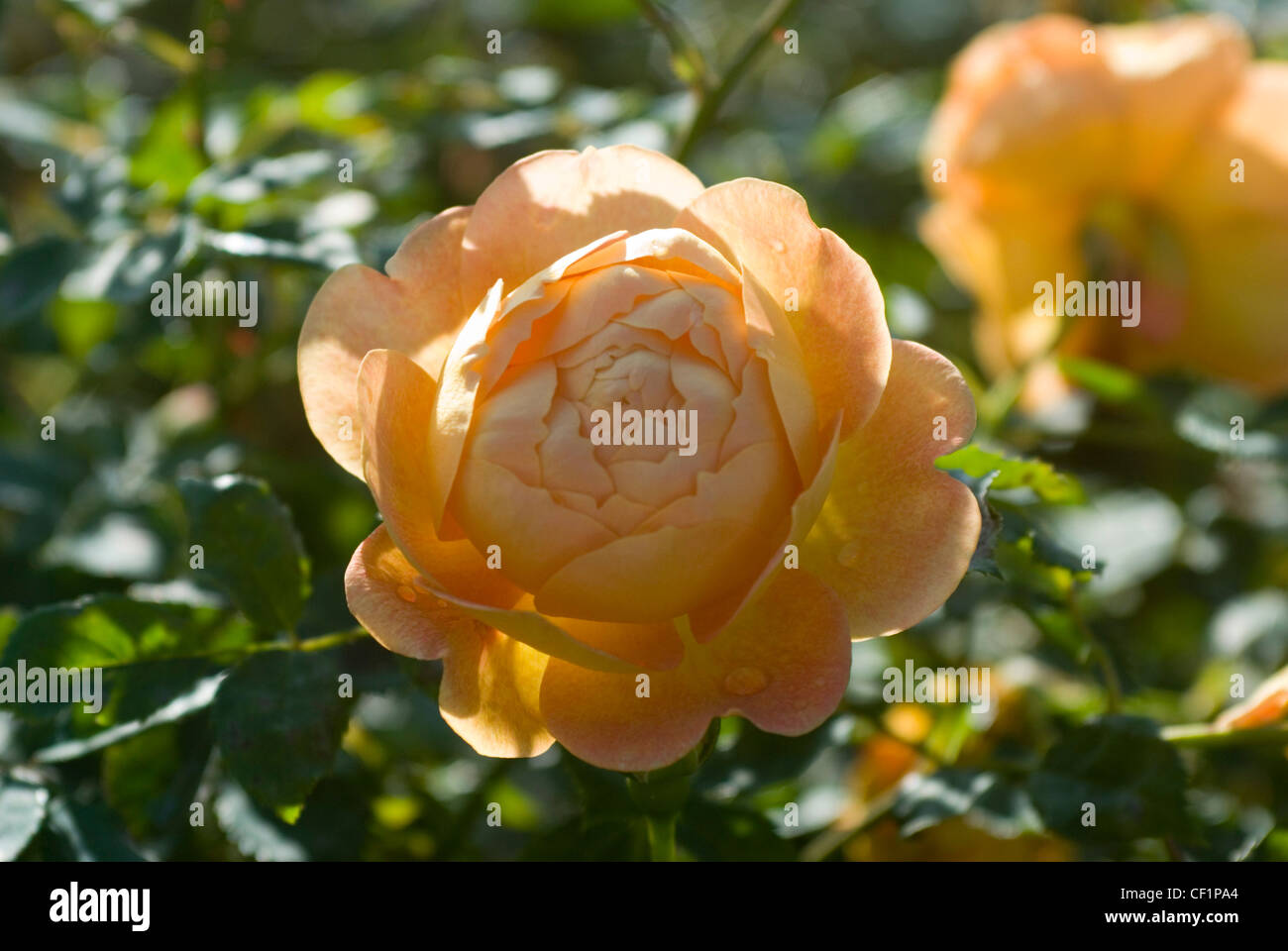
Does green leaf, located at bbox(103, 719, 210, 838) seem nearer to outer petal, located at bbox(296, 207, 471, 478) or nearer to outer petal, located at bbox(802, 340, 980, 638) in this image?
outer petal, located at bbox(296, 207, 471, 478)

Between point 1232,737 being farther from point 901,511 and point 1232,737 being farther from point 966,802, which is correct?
point 901,511

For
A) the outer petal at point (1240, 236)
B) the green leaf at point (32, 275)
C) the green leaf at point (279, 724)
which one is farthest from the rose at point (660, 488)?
the outer petal at point (1240, 236)

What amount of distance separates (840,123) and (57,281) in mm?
913

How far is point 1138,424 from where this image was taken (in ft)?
4.51

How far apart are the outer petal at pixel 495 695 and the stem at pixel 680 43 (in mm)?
559

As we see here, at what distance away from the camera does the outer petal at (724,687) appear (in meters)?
0.65

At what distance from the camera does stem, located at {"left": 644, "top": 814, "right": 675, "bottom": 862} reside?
2.40 ft

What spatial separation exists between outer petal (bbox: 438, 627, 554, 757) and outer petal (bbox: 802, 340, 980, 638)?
18 cm

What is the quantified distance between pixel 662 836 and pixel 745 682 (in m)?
0.14

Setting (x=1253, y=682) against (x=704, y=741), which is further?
(x=1253, y=682)

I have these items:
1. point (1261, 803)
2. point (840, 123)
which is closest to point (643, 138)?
point (840, 123)

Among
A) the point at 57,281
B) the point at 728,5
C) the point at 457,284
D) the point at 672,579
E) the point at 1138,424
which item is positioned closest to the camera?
the point at 672,579

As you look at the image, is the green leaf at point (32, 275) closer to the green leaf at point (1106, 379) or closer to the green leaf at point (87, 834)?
the green leaf at point (87, 834)
